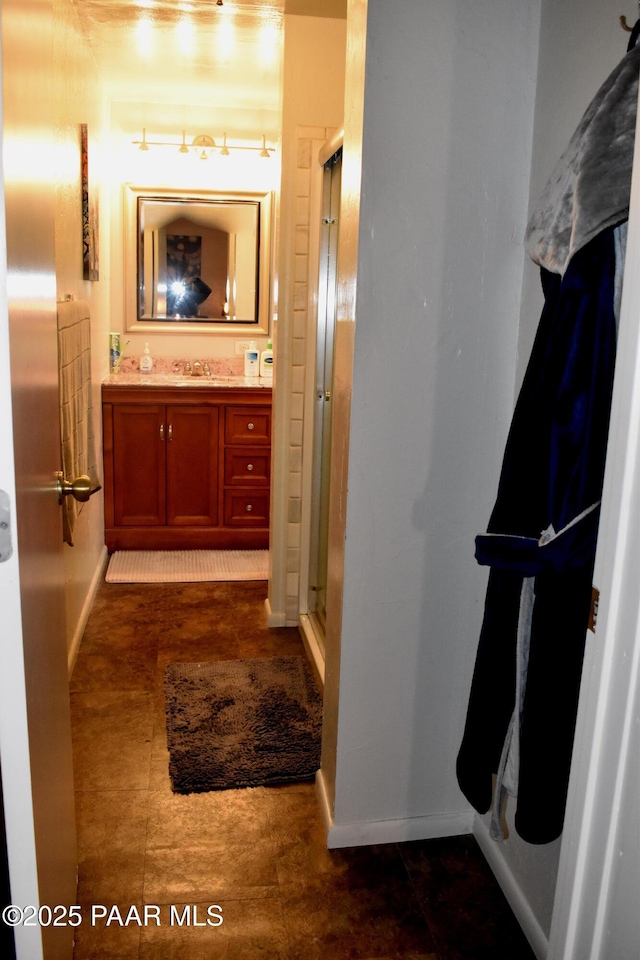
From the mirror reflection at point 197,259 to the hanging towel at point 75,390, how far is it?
1.43m

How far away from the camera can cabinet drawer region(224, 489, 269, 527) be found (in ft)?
14.6

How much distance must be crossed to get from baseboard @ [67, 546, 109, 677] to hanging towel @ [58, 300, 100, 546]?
19.7 inches

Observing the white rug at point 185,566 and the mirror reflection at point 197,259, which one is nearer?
the white rug at point 185,566

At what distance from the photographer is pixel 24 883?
120 centimetres

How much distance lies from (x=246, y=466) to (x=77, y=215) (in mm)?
1655

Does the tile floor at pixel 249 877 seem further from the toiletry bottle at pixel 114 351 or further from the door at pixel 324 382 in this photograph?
the toiletry bottle at pixel 114 351

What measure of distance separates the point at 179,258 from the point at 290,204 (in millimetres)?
1698

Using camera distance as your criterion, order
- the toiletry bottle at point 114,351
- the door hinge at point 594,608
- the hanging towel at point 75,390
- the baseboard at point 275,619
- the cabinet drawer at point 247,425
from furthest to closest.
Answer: the toiletry bottle at point 114,351
the cabinet drawer at point 247,425
the baseboard at point 275,619
the hanging towel at point 75,390
the door hinge at point 594,608

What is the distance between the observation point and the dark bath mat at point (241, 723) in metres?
2.38

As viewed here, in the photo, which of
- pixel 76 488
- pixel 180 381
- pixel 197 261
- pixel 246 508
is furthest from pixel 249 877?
pixel 197 261

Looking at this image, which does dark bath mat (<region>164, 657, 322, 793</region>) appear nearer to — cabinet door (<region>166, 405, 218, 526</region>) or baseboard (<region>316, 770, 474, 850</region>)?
baseboard (<region>316, 770, 474, 850</region>)

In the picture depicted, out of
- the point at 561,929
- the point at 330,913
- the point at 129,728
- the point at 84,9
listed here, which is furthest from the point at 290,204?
the point at 561,929

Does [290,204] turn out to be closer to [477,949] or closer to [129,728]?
[129,728]

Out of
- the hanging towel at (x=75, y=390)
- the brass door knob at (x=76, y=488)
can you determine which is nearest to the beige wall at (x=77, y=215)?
the hanging towel at (x=75, y=390)
